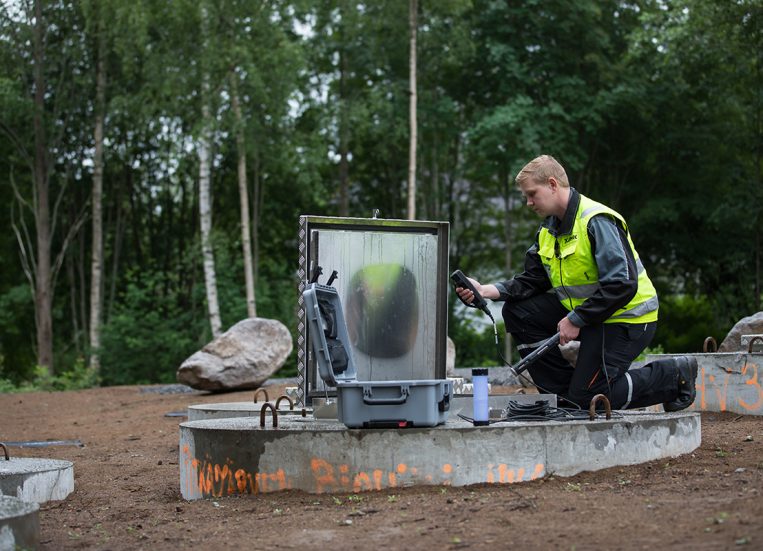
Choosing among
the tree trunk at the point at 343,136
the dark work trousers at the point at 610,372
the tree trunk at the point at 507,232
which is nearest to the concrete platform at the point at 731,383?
the dark work trousers at the point at 610,372

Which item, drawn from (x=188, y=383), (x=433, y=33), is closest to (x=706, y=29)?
(x=433, y=33)

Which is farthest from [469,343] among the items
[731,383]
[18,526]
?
[18,526]

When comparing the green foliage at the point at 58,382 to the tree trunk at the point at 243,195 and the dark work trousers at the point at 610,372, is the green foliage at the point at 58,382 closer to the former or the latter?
the tree trunk at the point at 243,195

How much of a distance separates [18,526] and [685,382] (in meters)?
3.99

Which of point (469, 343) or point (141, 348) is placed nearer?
point (141, 348)

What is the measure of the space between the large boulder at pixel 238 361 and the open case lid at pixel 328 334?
9.63 meters

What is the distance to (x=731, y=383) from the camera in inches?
359

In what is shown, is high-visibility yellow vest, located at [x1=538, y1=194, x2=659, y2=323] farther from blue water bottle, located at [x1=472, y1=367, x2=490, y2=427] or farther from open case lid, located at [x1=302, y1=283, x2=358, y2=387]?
open case lid, located at [x1=302, y1=283, x2=358, y2=387]

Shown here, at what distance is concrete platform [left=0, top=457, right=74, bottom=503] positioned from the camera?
704cm

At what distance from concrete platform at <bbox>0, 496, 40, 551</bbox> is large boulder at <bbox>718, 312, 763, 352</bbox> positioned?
27.7 feet

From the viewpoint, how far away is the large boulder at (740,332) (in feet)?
38.9

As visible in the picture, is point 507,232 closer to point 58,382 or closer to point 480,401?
point 58,382

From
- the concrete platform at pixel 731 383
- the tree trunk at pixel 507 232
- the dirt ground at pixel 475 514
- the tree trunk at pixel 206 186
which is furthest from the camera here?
the tree trunk at pixel 507 232

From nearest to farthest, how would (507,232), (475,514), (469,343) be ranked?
(475,514)
(469,343)
(507,232)
